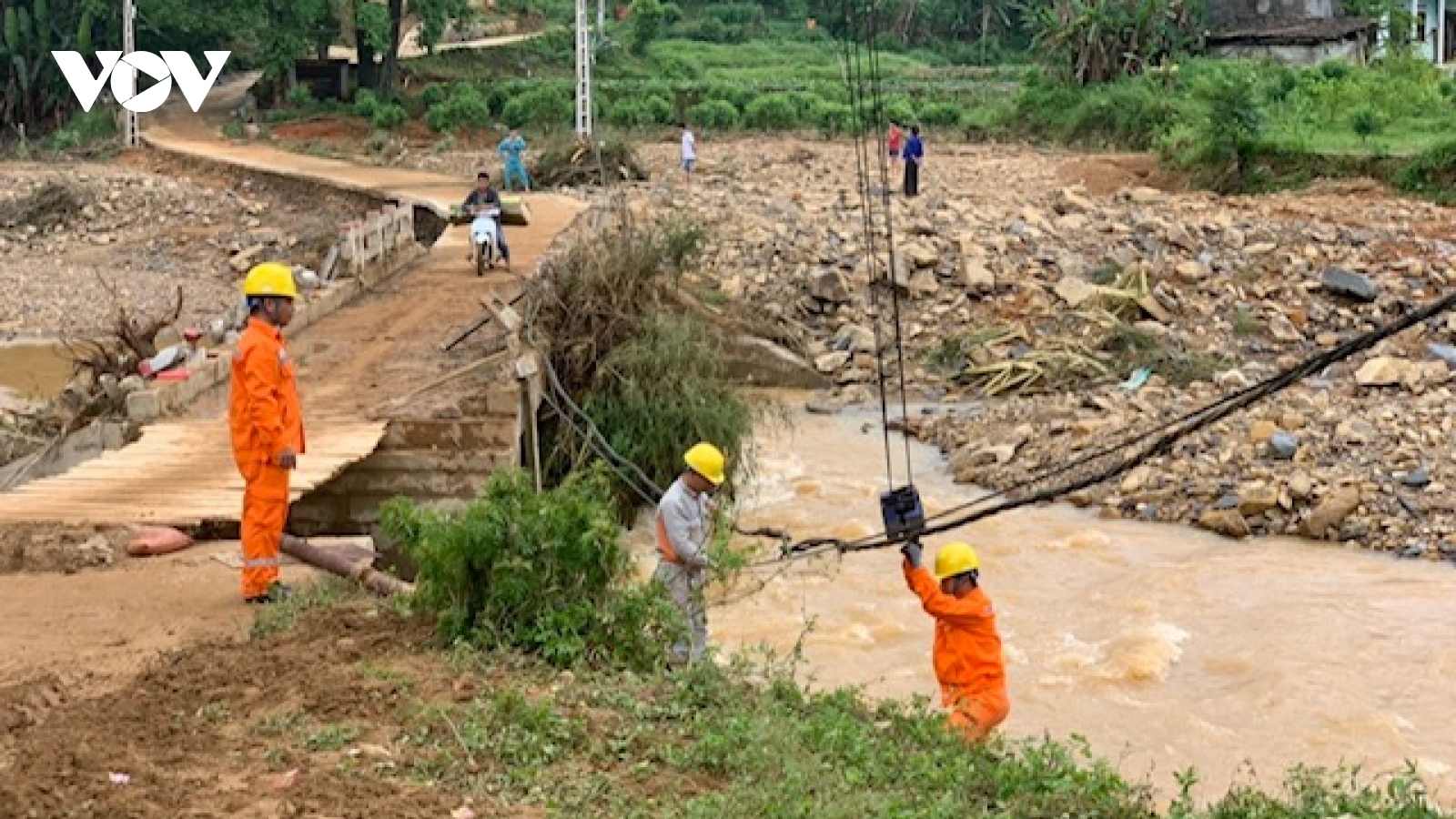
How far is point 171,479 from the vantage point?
425 inches

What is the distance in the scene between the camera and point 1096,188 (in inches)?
1258

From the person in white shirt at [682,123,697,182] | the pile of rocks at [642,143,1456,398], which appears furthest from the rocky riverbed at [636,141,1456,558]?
the person in white shirt at [682,123,697,182]

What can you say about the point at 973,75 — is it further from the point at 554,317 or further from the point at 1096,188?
the point at 554,317

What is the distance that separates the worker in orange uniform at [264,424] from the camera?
8.21m

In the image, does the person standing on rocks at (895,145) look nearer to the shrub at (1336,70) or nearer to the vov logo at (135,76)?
the shrub at (1336,70)

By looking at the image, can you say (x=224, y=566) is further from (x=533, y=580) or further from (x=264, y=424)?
(x=533, y=580)

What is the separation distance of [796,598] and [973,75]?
37598mm

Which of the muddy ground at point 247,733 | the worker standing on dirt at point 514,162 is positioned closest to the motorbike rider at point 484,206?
the worker standing on dirt at point 514,162

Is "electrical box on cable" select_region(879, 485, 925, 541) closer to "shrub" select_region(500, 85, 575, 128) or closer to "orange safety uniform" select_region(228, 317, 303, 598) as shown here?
"orange safety uniform" select_region(228, 317, 303, 598)

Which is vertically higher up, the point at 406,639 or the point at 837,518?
the point at 406,639

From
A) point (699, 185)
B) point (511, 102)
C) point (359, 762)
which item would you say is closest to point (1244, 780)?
point (359, 762)

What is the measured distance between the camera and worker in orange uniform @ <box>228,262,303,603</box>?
26.9 feet

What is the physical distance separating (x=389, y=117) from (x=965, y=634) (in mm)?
34434

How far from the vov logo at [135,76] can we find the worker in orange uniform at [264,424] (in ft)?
110
